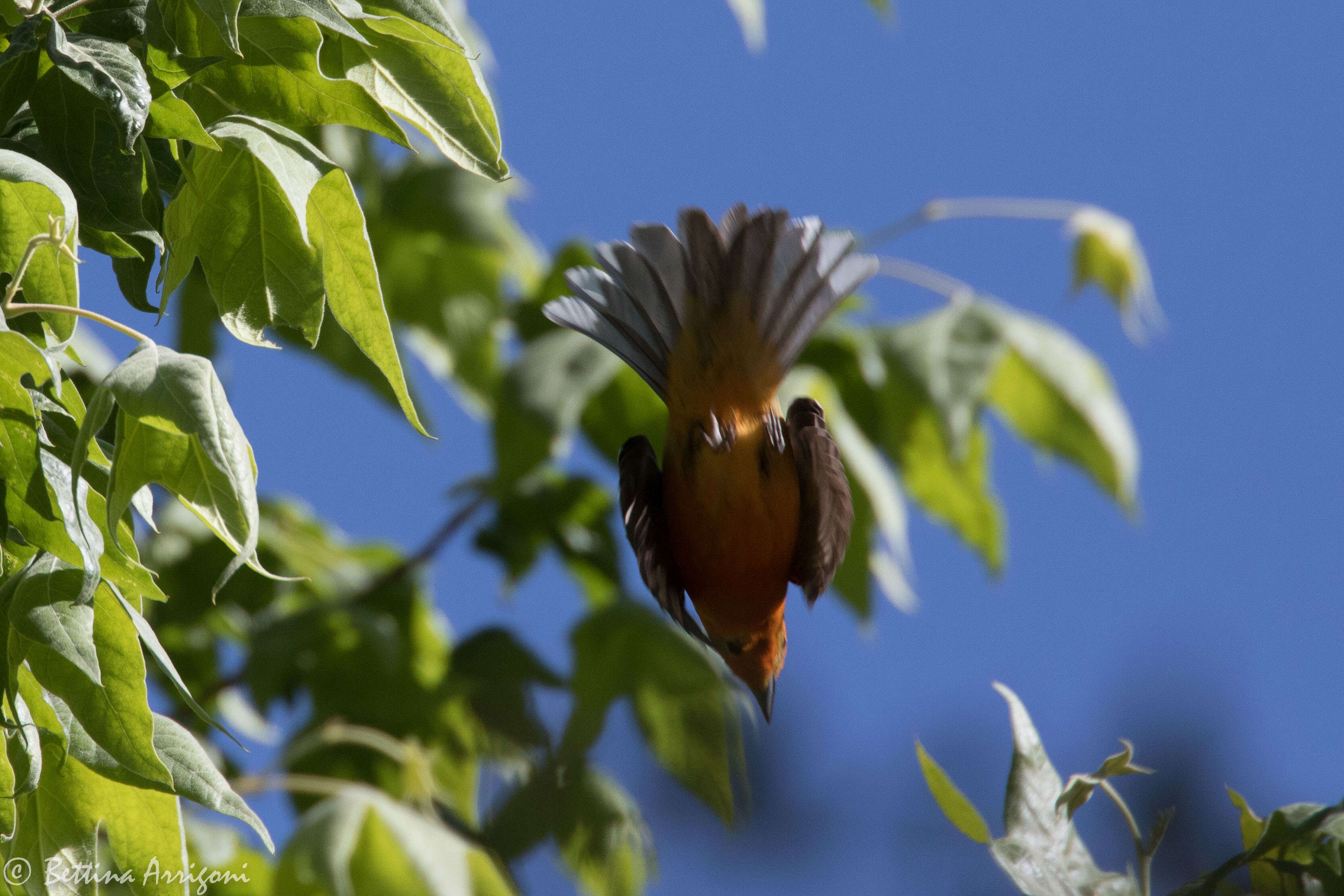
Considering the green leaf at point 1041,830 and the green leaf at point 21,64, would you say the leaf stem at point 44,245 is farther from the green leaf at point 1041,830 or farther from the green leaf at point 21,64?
the green leaf at point 1041,830

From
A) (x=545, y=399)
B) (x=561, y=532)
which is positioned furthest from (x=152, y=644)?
(x=561, y=532)

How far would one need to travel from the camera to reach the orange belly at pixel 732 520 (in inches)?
50.2

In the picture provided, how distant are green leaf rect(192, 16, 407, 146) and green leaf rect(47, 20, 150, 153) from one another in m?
0.08

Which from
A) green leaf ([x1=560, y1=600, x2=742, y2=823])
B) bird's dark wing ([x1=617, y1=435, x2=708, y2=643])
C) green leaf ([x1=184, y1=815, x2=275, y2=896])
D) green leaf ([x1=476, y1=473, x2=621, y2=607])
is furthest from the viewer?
green leaf ([x1=476, y1=473, x2=621, y2=607])

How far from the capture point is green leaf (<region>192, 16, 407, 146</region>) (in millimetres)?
848

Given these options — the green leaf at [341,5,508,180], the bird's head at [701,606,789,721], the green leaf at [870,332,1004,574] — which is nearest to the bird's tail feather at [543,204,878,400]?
the bird's head at [701,606,789,721]

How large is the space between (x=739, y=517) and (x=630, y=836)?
3.83ft

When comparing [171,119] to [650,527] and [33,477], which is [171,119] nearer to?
[33,477]

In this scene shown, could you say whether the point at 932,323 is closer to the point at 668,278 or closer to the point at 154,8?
the point at 668,278

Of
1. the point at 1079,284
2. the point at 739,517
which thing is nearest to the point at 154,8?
the point at 739,517

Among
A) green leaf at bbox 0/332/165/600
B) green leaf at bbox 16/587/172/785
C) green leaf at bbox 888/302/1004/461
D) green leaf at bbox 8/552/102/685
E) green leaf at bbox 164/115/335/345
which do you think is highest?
green leaf at bbox 164/115/335/345

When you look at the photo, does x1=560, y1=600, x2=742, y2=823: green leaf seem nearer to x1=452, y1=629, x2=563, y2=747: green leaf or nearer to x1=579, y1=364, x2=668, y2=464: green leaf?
x1=452, y1=629, x2=563, y2=747: green leaf

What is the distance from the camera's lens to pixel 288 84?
34.8 inches

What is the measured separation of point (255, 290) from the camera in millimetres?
865
